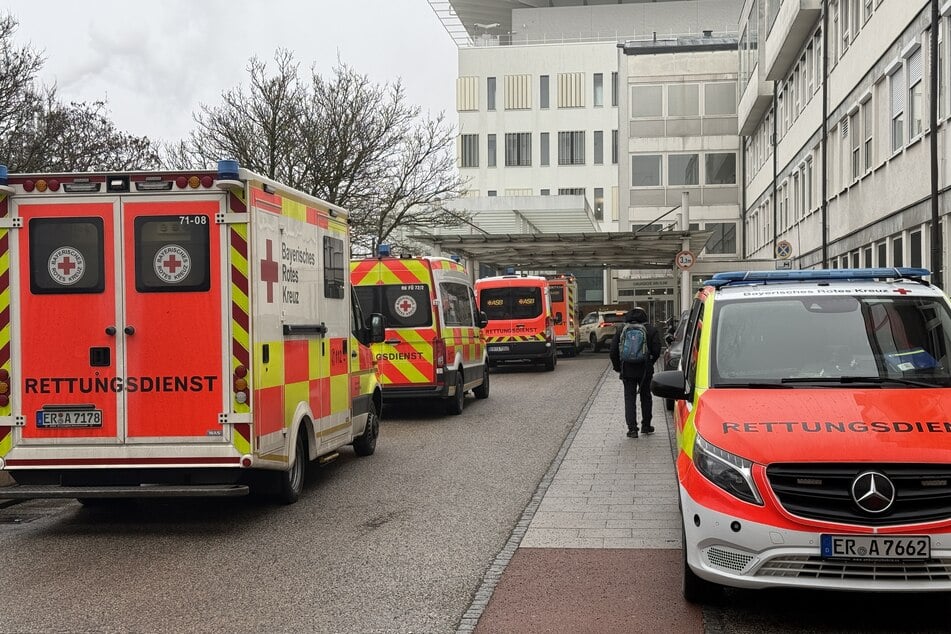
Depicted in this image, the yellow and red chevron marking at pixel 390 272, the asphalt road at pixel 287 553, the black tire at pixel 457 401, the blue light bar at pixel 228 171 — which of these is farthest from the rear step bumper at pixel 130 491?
the black tire at pixel 457 401

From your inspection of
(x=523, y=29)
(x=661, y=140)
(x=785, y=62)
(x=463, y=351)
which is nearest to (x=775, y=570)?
(x=463, y=351)

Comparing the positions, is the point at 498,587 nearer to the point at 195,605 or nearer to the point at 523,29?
the point at 195,605

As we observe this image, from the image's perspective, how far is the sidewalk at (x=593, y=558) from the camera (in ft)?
19.4

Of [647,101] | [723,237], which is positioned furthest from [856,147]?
[647,101]

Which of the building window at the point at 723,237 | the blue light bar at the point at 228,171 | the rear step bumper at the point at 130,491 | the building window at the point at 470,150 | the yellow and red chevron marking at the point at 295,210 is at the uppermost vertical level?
the building window at the point at 470,150

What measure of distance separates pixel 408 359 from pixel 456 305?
189cm

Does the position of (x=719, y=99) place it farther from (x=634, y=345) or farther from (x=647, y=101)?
(x=634, y=345)

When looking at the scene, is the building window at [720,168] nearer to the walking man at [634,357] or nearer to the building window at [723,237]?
the building window at [723,237]

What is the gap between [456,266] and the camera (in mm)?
19094

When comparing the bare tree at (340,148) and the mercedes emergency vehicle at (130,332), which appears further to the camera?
the bare tree at (340,148)

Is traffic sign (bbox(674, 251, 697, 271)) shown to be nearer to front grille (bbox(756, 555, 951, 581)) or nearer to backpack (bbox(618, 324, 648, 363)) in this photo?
backpack (bbox(618, 324, 648, 363))

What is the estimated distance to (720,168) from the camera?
5944 cm

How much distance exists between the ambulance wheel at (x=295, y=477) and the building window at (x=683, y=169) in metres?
52.1

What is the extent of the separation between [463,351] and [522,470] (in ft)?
24.2
